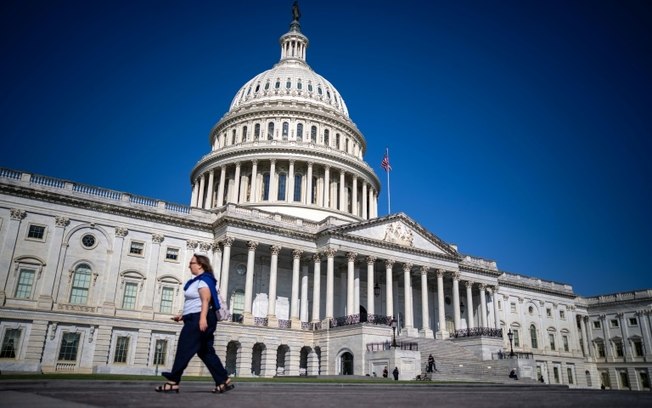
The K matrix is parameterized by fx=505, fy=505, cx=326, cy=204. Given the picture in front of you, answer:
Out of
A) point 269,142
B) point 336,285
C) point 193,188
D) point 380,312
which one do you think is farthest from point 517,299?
point 193,188

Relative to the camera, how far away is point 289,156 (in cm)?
6662

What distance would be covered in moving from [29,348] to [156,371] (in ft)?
31.8

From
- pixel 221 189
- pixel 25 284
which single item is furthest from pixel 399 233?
pixel 25 284

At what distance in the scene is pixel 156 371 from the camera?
41156mm

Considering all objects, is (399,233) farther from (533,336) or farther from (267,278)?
(533,336)

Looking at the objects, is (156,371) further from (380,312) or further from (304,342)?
(380,312)

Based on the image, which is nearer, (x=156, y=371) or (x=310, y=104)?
(x=156, y=371)

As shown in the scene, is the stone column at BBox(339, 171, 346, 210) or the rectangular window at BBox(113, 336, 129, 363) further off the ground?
the stone column at BBox(339, 171, 346, 210)

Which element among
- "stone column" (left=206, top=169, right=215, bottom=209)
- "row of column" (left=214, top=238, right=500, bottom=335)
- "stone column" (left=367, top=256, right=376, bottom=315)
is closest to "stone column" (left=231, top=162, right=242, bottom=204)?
"stone column" (left=206, top=169, right=215, bottom=209)

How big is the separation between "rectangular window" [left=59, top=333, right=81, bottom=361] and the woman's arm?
37.1 meters

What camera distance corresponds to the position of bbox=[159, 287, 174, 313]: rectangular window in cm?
4618

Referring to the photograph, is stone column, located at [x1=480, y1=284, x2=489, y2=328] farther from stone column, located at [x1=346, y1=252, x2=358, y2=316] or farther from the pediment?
stone column, located at [x1=346, y1=252, x2=358, y2=316]

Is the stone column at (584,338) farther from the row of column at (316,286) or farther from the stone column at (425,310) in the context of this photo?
the stone column at (425,310)

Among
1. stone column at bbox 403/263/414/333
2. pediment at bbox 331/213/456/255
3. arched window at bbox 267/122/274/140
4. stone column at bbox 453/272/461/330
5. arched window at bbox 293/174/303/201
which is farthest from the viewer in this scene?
arched window at bbox 267/122/274/140
